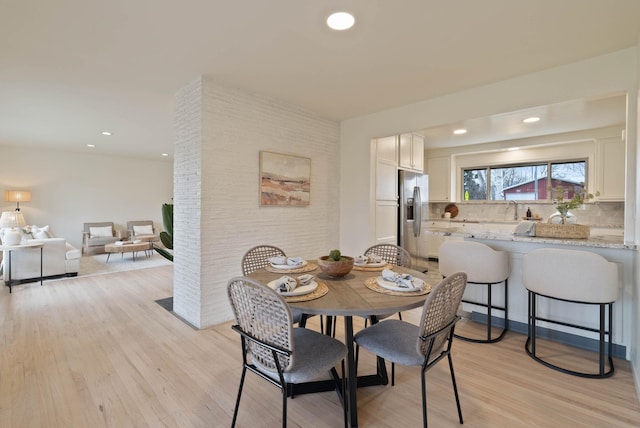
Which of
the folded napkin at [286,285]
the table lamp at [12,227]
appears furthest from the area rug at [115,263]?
the folded napkin at [286,285]

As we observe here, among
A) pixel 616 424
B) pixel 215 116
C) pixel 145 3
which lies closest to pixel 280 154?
pixel 215 116

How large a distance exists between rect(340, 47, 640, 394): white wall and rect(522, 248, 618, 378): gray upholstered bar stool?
19 centimetres

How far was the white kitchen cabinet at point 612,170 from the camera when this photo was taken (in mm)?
4484

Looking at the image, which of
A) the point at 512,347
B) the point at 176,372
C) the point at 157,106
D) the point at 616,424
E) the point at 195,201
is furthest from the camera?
the point at 157,106

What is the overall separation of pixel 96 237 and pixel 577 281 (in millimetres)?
8820

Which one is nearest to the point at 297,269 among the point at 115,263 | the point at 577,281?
the point at 577,281

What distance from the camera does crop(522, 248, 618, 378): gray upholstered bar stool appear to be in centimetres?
212

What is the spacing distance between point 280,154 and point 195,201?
1.17 metres

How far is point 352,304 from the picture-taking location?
4.96 ft

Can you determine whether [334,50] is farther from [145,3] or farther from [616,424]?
[616,424]

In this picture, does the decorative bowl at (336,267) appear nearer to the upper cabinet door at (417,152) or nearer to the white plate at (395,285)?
the white plate at (395,285)

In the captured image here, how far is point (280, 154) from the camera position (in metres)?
3.63

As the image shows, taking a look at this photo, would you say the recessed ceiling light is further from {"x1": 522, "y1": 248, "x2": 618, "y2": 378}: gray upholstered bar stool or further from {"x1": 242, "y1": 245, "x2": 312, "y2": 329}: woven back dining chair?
{"x1": 522, "y1": 248, "x2": 618, "y2": 378}: gray upholstered bar stool

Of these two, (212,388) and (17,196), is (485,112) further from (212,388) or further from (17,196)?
(17,196)
